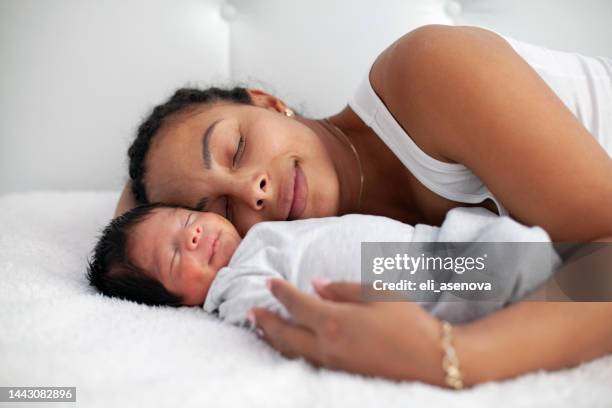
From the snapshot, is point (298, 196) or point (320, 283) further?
point (298, 196)

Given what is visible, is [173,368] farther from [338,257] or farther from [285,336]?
[338,257]

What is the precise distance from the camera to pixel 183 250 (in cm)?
93

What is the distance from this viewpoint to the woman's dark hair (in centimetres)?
117

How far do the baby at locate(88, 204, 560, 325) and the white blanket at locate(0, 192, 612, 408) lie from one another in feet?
0.14

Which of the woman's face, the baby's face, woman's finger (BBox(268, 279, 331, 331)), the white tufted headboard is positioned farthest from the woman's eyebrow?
the white tufted headboard

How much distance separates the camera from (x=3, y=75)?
62.2 inches

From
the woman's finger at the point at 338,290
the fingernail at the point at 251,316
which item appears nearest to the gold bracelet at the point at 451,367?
the woman's finger at the point at 338,290

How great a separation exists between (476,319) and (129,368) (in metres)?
0.44

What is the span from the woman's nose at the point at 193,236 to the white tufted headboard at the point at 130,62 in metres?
0.67

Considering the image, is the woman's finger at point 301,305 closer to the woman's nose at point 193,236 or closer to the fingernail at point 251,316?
the fingernail at point 251,316

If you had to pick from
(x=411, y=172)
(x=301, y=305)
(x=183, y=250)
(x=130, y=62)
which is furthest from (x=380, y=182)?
(x=130, y=62)

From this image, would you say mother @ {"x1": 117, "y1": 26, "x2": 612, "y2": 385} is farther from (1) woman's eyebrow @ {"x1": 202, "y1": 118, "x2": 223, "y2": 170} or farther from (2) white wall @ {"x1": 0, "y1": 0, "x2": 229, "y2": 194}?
(2) white wall @ {"x1": 0, "y1": 0, "x2": 229, "y2": 194}

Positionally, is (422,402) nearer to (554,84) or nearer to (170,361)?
(170,361)

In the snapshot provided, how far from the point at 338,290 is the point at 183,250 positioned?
0.33m
